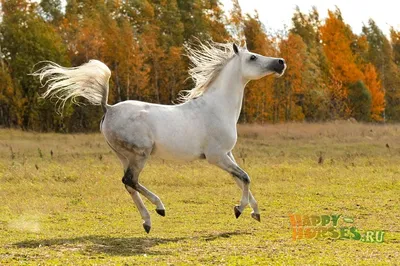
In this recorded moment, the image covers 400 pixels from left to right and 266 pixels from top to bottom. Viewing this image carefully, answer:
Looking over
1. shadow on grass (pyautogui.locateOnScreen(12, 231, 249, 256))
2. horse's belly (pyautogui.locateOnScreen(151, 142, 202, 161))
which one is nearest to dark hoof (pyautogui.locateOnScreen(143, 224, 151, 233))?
shadow on grass (pyautogui.locateOnScreen(12, 231, 249, 256))

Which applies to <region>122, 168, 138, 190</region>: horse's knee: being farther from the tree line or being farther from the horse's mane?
the tree line

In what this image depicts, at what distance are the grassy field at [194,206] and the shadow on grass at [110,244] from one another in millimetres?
12

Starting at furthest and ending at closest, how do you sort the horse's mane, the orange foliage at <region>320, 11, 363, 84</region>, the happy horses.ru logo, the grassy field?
the orange foliage at <region>320, 11, 363, 84</region>
the horse's mane
the happy horses.ru logo
the grassy field

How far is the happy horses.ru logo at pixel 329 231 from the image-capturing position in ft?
28.3

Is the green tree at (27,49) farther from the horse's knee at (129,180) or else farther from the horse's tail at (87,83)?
the horse's knee at (129,180)

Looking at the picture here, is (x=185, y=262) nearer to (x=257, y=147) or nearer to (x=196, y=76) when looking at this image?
(x=196, y=76)

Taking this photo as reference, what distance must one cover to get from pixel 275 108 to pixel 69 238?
37583 millimetres

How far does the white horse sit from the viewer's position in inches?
361

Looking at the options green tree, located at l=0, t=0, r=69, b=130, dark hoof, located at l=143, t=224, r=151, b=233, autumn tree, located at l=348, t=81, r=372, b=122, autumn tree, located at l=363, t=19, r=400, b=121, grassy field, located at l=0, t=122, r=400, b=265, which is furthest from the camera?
autumn tree, located at l=363, t=19, r=400, b=121

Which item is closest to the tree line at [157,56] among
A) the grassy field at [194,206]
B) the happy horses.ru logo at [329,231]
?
the grassy field at [194,206]

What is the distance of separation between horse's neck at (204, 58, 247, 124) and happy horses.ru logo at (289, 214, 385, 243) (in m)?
1.77

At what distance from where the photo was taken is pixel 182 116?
31.3 ft

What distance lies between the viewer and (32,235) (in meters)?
8.95

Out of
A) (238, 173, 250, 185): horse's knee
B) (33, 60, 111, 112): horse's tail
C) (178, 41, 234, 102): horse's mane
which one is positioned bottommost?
(238, 173, 250, 185): horse's knee
